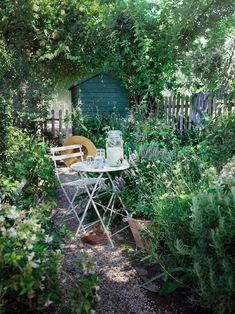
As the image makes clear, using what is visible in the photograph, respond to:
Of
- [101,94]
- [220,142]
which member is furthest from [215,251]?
[101,94]

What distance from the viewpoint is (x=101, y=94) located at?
901 cm

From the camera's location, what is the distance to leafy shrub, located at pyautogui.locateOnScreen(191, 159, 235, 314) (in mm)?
2023

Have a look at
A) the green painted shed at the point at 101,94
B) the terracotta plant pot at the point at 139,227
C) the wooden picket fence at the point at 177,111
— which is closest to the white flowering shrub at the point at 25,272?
the terracotta plant pot at the point at 139,227

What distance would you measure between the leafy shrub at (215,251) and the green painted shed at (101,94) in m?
6.78

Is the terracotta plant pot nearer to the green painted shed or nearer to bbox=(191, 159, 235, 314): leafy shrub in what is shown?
bbox=(191, 159, 235, 314): leafy shrub

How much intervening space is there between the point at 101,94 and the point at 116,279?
22.2 ft

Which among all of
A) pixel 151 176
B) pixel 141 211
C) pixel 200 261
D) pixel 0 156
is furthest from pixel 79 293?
pixel 0 156

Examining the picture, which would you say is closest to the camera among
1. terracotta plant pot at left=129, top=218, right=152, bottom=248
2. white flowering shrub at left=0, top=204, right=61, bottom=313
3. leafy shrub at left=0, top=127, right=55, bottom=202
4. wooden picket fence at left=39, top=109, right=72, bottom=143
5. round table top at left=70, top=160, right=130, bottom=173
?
white flowering shrub at left=0, top=204, right=61, bottom=313

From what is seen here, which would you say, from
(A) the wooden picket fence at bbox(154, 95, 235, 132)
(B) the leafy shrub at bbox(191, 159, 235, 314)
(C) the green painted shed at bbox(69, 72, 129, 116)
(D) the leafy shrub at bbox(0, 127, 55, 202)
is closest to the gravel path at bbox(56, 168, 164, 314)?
(B) the leafy shrub at bbox(191, 159, 235, 314)

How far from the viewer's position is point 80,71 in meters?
11.4

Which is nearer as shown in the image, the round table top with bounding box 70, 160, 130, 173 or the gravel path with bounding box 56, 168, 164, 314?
the gravel path with bounding box 56, 168, 164, 314

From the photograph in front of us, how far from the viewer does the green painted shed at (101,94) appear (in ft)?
29.2

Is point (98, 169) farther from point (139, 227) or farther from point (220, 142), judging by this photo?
point (220, 142)

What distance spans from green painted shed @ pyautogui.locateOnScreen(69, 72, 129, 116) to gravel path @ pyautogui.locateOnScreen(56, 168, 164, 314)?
5.67m
